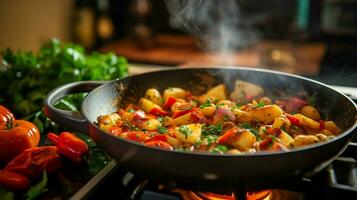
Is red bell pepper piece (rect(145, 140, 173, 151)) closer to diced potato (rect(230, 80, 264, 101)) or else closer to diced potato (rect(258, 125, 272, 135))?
diced potato (rect(258, 125, 272, 135))

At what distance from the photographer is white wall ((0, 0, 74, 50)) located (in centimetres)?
312

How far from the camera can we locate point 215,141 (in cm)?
112

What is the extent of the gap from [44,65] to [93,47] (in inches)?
76.9

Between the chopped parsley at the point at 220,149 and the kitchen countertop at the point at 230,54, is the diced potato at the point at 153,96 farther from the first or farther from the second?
the kitchen countertop at the point at 230,54

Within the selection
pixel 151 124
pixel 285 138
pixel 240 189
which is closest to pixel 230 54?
pixel 151 124

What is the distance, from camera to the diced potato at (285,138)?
1.12 meters

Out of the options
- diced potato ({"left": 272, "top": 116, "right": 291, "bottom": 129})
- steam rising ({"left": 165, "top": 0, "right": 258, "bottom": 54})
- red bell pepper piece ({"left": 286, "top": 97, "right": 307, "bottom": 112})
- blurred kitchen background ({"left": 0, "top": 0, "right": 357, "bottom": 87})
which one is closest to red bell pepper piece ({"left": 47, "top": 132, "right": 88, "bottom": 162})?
diced potato ({"left": 272, "top": 116, "right": 291, "bottom": 129})

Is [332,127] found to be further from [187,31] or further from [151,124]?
[187,31]

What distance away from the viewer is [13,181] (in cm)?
114

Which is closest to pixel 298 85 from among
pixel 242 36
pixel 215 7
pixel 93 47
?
pixel 215 7

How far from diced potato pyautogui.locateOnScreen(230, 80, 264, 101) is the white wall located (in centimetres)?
221

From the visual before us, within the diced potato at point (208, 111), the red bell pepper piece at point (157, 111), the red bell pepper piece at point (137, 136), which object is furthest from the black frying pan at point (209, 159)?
the diced potato at point (208, 111)

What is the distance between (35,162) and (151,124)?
1.19 ft

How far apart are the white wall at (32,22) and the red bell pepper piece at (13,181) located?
222cm
